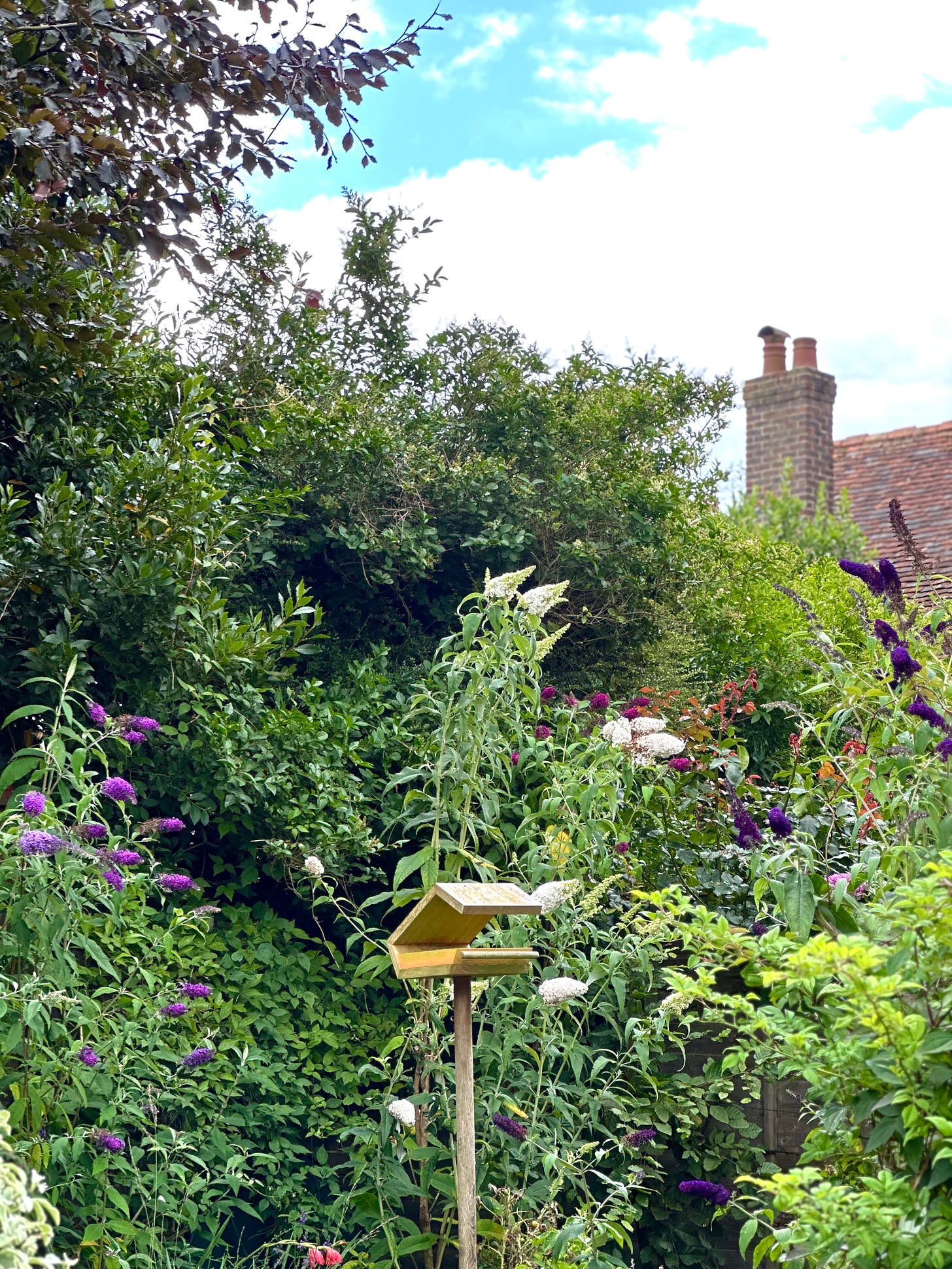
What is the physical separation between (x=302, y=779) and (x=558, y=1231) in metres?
2.13

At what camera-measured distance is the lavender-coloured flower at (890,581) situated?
304cm

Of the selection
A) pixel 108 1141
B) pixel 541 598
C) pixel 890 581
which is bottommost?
pixel 108 1141

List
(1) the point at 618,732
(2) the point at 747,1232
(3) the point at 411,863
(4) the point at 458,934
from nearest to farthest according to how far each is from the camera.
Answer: (2) the point at 747,1232, (4) the point at 458,934, (3) the point at 411,863, (1) the point at 618,732

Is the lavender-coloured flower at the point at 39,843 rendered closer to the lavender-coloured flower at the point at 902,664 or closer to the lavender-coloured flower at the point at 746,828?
the lavender-coloured flower at the point at 746,828

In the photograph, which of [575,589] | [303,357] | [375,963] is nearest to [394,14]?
[303,357]

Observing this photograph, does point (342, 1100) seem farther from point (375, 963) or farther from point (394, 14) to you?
point (394, 14)

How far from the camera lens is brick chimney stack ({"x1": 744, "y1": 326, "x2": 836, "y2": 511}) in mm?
16812

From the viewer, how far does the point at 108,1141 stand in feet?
10.5

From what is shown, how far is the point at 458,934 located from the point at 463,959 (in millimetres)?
140

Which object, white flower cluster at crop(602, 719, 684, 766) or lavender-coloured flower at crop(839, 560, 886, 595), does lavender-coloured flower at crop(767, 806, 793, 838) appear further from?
white flower cluster at crop(602, 719, 684, 766)

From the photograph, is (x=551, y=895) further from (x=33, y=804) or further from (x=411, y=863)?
(x=33, y=804)

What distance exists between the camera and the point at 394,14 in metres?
5.24

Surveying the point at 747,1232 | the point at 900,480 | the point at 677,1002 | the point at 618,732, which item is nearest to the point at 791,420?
the point at 900,480

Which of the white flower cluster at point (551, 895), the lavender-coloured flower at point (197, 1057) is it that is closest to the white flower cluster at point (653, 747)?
the white flower cluster at point (551, 895)
